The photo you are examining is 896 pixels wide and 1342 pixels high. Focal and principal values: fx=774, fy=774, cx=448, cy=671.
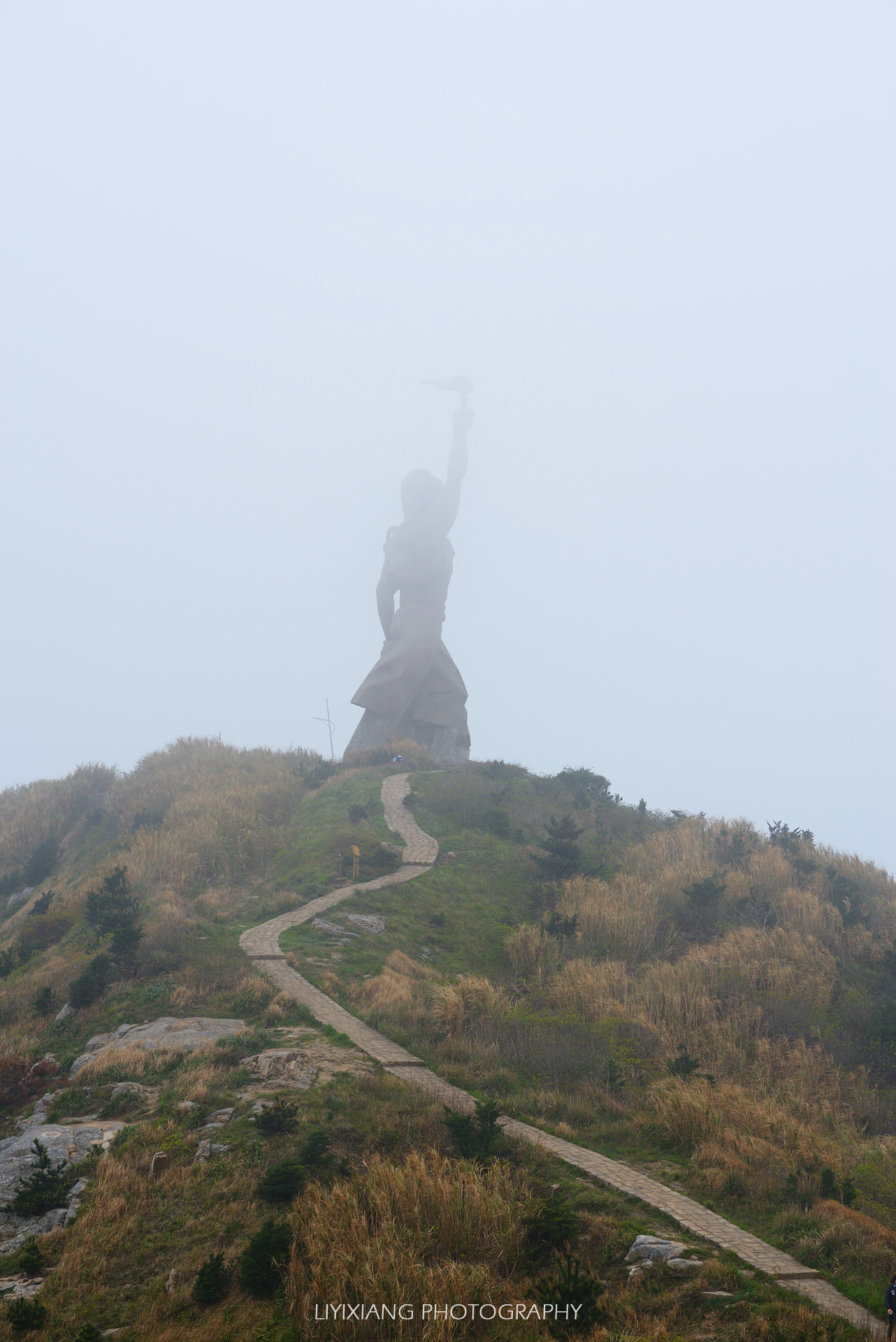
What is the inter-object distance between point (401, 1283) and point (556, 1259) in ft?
4.64

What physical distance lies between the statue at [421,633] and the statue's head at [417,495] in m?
0.03

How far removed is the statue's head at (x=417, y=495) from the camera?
3731 centimetres

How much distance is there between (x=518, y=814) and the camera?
1078 inches

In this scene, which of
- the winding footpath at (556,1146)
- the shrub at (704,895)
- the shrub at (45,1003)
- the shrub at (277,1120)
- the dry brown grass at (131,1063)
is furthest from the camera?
the shrub at (704,895)

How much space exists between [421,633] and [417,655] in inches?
43.1

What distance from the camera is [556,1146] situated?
27.7 feet

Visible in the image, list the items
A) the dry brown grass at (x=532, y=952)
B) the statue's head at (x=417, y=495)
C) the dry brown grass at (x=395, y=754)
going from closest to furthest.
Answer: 1. the dry brown grass at (x=532, y=952)
2. the dry brown grass at (x=395, y=754)
3. the statue's head at (x=417, y=495)

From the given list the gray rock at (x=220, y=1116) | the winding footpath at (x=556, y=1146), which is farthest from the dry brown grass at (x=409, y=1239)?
the gray rock at (x=220, y=1116)

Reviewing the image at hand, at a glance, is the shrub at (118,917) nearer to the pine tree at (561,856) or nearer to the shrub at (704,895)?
the pine tree at (561,856)

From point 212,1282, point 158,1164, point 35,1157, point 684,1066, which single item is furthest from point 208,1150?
point 684,1066

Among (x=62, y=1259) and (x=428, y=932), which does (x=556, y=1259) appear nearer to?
(x=62, y=1259)

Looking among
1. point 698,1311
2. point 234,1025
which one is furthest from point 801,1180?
point 234,1025

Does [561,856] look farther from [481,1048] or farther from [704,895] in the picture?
[481,1048]

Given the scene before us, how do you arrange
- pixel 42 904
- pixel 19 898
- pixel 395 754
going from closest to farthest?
pixel 42 904 < pixel 19 898 < pixel 395 754
